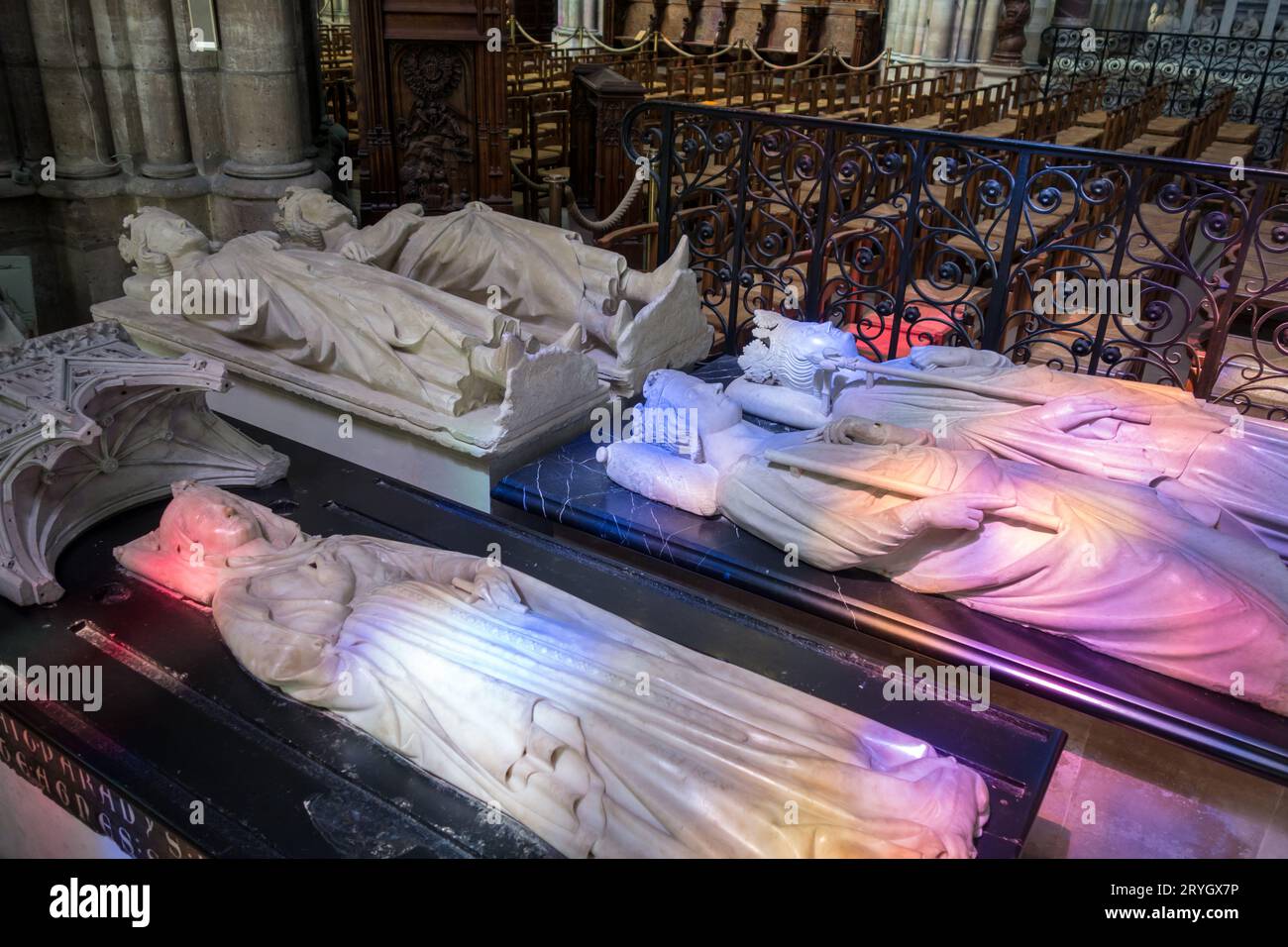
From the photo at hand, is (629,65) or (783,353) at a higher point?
(629,65)

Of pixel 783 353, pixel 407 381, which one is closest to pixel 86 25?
pixel 407 381

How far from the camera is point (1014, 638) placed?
9.57 feet

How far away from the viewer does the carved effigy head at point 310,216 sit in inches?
177

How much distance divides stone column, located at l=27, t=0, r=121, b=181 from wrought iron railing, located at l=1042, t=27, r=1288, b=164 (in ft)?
36.5

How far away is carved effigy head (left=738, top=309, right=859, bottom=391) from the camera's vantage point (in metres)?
4.04

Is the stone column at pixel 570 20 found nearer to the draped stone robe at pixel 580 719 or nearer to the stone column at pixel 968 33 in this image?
the stone column at pixel 968 33

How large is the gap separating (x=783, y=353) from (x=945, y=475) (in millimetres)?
1238

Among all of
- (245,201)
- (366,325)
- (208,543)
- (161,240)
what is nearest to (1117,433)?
(366,325)

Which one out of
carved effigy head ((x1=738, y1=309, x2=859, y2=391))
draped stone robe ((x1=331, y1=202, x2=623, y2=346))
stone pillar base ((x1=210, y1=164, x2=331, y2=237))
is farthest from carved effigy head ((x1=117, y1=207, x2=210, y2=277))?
carved effigy head ((x1=738, y1=309, x2=859, y2=391))

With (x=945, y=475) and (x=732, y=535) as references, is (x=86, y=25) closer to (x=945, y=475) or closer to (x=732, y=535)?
(x=732, y=535)

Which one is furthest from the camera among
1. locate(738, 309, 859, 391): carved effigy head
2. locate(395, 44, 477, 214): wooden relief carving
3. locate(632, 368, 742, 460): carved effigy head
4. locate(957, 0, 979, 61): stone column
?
locate(957, 0, 979, 61): stone column

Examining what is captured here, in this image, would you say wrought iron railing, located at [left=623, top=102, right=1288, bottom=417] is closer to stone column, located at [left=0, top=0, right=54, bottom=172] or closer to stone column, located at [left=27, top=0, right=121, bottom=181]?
stone column, located at [left=27, top=0, right=121, bottom=181]

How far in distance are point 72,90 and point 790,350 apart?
3.59 metres

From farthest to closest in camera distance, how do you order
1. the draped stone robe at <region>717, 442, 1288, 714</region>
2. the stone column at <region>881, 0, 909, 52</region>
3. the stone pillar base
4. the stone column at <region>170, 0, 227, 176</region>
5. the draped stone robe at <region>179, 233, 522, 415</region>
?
the stone column at <region>881, 0, 909, 52</region> → the stone pillar base → the stone column at <region>170, 0, 227, 176</region> → the draped stone robe at <region>179, 233, 522, 415</region> → the draped stone robe at <region>717, 442, 1288, 714</region>
